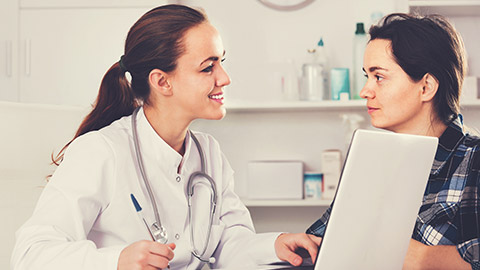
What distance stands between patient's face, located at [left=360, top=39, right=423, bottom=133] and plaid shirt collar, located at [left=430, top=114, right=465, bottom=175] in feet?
0.41

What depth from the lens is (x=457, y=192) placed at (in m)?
1.23

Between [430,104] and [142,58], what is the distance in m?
0.77

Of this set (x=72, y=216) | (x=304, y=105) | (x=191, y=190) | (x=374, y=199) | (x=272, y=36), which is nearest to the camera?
(x=374, y=199)

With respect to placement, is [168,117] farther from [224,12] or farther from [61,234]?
[224,12]

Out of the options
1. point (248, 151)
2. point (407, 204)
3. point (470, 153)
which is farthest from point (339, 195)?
point (248, 151)

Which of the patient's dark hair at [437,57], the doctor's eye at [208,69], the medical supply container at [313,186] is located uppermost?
the patient's dark hair at [437,57]

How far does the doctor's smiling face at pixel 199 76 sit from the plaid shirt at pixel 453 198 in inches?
16.1

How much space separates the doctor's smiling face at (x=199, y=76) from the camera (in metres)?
1.37

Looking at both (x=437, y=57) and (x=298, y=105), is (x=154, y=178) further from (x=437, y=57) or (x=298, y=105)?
(x=298, y=105)

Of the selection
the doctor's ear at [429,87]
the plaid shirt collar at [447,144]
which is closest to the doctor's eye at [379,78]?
the doctor's ear at [429,87]

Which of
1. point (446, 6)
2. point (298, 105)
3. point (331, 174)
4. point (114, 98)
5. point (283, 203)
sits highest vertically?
point (446, 6)

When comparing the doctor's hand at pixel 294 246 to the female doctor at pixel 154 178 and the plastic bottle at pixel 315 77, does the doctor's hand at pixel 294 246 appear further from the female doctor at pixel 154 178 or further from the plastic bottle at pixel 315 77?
the plastic bottle at pixel 315 77

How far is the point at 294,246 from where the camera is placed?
1.17m

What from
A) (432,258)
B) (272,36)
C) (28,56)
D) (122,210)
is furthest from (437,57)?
(28,56)
